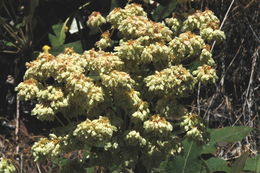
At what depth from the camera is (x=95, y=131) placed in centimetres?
167

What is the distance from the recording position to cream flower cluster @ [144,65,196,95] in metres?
1.73

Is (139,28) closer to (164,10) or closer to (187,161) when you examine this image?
(187,161)

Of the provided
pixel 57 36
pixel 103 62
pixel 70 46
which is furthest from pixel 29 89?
pixel 57 36

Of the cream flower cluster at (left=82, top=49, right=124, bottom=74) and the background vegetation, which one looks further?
the background vegetation

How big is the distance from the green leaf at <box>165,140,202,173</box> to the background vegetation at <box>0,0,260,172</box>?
3.44 ft

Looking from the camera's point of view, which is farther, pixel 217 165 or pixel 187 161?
pixel 217 165

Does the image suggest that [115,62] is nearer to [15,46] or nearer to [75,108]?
[75,108]

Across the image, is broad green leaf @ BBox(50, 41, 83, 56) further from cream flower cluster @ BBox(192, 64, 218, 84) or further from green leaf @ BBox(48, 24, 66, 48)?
cream flower cluster @ BBox(192, 64, 218, 84)

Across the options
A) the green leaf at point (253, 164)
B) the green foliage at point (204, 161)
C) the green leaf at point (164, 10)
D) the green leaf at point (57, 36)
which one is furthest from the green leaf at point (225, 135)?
the green leaf at point (57, 36)

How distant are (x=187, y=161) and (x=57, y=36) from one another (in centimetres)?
163

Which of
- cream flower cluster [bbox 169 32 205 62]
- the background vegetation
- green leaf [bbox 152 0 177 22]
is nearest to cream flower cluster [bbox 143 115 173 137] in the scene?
cream flower cluster [bbox 169 32 205 62]

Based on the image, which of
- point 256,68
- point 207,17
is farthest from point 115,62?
point 256,68

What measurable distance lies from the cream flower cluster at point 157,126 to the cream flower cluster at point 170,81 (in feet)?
0.28

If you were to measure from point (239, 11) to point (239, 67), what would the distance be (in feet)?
1.08
